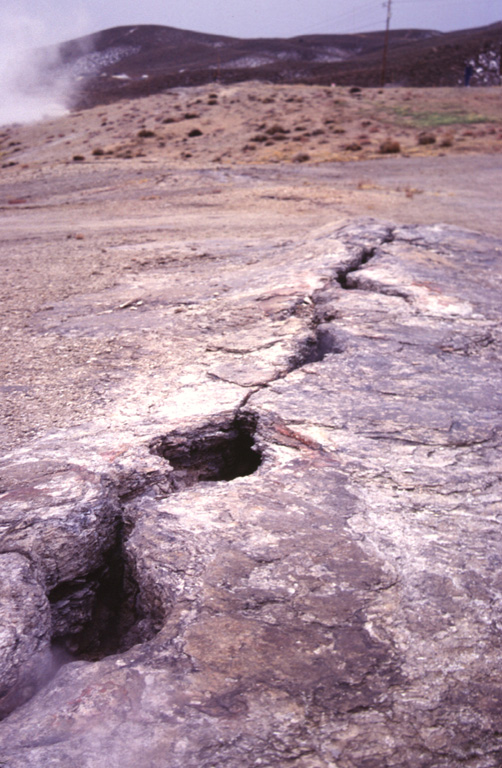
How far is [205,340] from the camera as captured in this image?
11.4ft

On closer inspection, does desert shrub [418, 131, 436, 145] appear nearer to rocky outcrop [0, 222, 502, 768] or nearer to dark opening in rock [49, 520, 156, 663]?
rocky outcrop [0, 222, 502, 768]

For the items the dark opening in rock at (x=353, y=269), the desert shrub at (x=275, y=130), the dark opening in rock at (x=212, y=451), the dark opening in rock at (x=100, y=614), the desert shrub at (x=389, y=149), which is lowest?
the dark opening in rock at (x=100, y=614)

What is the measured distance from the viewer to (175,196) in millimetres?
10016

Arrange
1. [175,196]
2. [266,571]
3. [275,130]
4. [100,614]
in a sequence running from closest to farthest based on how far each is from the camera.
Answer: [266,571] → [100,614] → [175,196] → [275,130]

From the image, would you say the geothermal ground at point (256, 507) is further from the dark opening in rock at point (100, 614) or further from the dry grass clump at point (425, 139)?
the dry grass clump at point (425, 139)

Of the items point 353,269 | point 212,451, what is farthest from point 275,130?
point 212,451

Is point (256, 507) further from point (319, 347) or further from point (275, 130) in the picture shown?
point (275, 130)

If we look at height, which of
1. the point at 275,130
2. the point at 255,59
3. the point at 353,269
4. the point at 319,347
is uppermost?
the point at 255,59

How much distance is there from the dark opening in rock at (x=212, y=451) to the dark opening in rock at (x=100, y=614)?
484mm

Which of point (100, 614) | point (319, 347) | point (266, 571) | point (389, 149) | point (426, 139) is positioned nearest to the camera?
point (266, 571)

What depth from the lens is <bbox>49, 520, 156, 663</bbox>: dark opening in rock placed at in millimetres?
1723

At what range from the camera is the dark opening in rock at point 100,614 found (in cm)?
172

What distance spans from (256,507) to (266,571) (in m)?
0.29


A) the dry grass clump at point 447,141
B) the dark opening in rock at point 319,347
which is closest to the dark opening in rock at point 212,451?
the dark opening in rock at point 319,347
